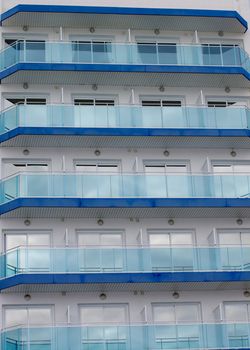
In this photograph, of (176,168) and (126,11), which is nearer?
(176,168)

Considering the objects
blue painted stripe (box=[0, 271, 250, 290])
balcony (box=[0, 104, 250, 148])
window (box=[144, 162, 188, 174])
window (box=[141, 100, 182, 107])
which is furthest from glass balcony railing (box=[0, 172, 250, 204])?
window (box=[141, 100, 182, 107])

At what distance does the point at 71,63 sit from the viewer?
130 ft

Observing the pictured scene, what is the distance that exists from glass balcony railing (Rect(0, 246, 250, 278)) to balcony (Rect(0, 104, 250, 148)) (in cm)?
443

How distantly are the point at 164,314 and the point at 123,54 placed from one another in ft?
33.4

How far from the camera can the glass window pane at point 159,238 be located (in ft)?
126

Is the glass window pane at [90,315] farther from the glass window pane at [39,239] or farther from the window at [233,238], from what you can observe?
the window at [233,238]

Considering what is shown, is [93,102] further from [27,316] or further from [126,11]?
[27,316]

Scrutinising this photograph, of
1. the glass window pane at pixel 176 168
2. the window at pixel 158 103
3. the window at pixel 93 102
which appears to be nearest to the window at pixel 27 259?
the glass window pane at pixel 176 168

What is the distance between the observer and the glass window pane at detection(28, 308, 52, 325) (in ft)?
119

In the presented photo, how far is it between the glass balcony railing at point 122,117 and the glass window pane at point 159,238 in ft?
13.2

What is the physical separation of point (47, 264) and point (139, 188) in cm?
439

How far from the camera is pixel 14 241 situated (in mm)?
37531

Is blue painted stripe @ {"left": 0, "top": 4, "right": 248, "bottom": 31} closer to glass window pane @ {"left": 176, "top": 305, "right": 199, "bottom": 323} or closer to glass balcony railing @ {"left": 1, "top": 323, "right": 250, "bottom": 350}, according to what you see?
glass window pane @ {"left": 176, "top": 305, "right": 199, "bottom": 323}

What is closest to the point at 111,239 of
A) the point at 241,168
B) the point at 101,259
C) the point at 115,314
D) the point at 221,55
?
the point at 101,259
